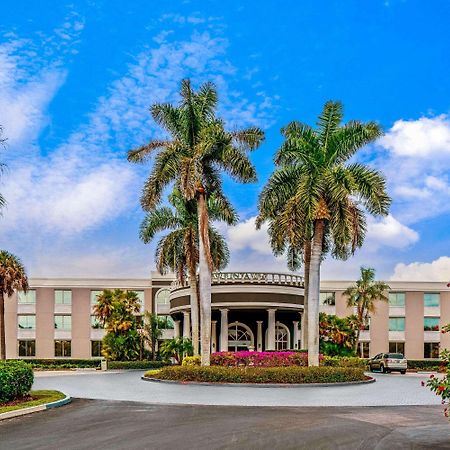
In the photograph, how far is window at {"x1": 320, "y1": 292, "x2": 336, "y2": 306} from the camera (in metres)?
62.0

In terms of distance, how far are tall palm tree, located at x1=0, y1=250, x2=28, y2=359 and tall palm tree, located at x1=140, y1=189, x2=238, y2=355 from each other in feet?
44.1

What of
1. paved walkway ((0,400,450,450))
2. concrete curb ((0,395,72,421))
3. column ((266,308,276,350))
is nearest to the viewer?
paved walkway ((0,400,450,450))

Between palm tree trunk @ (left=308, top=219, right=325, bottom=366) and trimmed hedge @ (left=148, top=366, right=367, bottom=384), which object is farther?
palm tree trunk @ (left=308, top=219, right=325, bottom=366)

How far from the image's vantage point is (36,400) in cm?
1953

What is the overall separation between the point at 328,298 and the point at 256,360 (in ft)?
106

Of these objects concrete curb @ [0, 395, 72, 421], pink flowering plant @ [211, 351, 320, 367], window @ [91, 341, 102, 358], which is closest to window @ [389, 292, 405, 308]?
window @ [91, 341, 102, 358]

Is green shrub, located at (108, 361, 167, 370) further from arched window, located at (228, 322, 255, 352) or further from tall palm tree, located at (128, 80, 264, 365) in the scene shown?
tall palm tree, located at (128, 80, 264, 365)

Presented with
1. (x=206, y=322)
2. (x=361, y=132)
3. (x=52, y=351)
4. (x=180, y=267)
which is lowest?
(x=52, y=351)

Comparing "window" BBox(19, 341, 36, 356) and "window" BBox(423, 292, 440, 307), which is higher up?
"window" BBox(423, 292, 440, 307)

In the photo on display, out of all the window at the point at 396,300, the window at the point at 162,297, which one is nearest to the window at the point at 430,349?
the window at the point at 396,300

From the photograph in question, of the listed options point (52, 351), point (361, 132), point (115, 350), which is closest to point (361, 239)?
point (361, 132)

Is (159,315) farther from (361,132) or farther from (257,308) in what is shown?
(361,132)

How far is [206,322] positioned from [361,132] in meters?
11.3

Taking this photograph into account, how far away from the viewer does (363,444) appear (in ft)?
41.1
